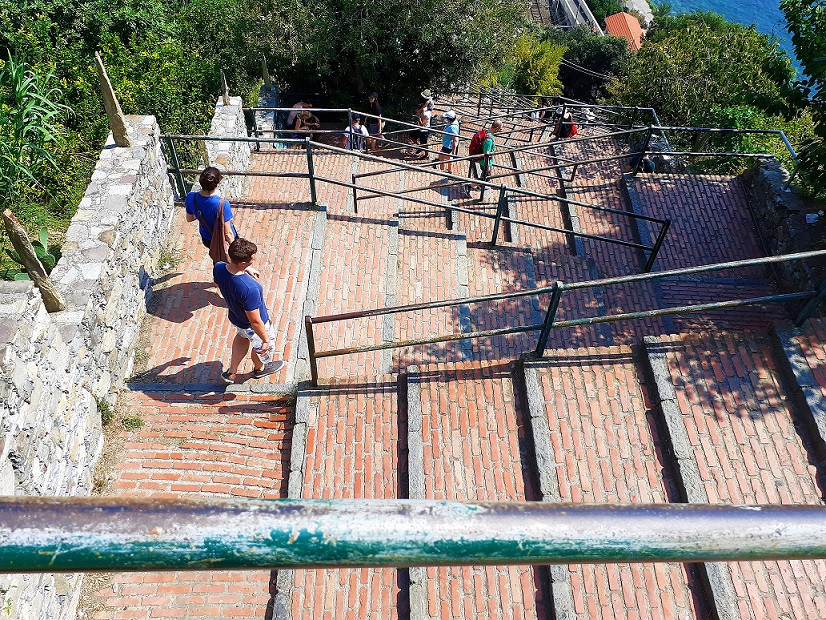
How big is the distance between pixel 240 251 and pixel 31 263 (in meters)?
1.41

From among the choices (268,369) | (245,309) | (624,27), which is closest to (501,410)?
(268,369)

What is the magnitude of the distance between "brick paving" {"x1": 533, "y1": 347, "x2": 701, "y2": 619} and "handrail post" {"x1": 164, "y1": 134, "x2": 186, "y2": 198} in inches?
194

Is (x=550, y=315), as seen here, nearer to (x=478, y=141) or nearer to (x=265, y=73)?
(x=478, y=141)

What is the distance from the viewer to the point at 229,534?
0.74 metres

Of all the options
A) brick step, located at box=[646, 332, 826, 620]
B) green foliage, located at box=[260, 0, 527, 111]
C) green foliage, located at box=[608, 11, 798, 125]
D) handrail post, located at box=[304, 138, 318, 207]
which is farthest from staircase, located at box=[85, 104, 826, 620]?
green foliage, located at box=[608, 11, 798, 125]

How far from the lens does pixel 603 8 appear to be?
6397 centimetres

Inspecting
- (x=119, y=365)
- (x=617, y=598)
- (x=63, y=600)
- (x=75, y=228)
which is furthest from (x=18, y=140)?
(x=617, y=598)

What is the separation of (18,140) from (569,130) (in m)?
10.6

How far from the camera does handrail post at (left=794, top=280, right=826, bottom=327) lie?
454cm

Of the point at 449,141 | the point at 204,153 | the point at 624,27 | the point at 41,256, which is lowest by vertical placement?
the point at 41,256

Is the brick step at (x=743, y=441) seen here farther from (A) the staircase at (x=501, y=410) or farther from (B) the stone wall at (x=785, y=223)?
(B) the stone wall at (x=785, y=223)

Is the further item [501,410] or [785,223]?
[785,223]

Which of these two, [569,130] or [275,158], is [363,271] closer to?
[275,158]

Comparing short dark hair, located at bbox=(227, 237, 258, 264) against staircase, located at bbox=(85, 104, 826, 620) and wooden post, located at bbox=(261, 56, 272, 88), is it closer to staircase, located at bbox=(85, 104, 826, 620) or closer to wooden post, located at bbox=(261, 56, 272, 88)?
staircase, located at bbox=(85, 104, 826, 620)
